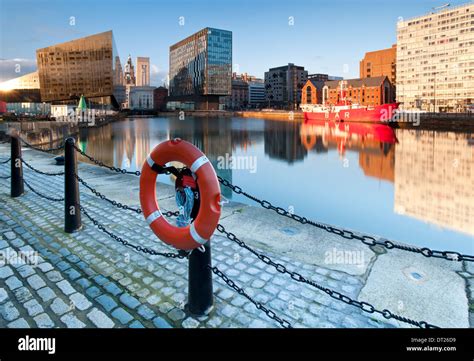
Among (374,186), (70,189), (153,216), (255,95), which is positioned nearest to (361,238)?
(153,216)

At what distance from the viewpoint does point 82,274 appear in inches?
138

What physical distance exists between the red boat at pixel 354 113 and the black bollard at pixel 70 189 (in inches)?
2060

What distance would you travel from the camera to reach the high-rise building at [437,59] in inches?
3260

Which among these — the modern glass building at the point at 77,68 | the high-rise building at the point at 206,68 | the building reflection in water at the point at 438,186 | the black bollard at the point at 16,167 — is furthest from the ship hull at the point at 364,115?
the high-rise building at the point at 206,68

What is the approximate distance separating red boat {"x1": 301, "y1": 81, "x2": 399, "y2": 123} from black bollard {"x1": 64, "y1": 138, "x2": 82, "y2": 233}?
5233 cm

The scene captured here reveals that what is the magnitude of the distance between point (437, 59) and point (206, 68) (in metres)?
66.4

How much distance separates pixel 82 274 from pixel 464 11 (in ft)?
342

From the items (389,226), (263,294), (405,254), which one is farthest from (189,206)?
(389,226)

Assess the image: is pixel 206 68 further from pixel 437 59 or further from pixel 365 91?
pixel 437 59

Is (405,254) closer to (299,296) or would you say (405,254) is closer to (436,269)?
(436,269)

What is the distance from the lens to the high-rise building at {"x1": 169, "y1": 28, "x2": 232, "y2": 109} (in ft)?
375

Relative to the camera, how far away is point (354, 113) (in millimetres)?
58656

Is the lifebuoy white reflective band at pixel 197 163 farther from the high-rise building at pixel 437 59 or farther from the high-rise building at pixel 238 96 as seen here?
the high-rise building at pixel 238 96

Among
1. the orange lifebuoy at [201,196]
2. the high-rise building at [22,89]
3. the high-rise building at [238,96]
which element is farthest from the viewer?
the high-rise building at [238,96]
